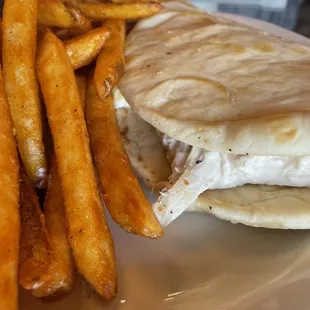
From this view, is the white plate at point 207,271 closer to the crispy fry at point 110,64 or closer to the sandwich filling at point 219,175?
the sandwich filling at point 219,175

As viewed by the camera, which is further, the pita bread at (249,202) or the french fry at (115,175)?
the pita bread at (249,202)

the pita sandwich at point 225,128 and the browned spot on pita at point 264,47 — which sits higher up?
the browned spot on pita at point 264,47

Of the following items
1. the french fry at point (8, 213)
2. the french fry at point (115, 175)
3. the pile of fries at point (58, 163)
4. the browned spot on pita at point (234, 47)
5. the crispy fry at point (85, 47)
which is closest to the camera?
the french fry at point (8, 213)

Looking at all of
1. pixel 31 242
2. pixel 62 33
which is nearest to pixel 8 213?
pixel 31 242

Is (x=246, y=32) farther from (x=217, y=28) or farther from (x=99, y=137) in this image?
(x=99, y=137)

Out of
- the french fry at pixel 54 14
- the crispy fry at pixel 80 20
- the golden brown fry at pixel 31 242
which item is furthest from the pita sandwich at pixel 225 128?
the golden brown fry at pixel 31 242

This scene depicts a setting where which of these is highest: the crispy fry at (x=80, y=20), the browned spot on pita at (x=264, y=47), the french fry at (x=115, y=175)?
the crispy fry at (x=80, y=20)

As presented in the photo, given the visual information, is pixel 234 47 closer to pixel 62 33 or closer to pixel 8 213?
pixel 62 33

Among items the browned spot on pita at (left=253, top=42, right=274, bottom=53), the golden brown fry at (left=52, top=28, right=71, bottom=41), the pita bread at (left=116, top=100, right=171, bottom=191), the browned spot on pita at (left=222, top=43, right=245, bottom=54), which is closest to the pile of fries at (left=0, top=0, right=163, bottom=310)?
the golden brown fry at (left=52, top=28, right=71, bottom=41)
